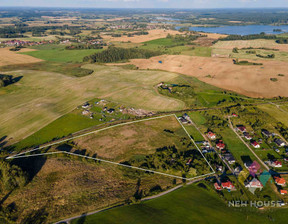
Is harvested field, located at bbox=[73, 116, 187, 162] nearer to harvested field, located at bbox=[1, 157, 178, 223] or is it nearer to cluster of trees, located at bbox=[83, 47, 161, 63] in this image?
harvested field, located at bbox=[1, 157, 178, 223]

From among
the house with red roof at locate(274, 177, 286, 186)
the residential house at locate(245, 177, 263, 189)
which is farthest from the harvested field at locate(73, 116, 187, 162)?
the house with red roof at locate(274, 177, 286, 186)

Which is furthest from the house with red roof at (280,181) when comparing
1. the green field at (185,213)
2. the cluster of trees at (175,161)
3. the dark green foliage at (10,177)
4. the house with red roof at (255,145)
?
the dark green foliage at (10,177)

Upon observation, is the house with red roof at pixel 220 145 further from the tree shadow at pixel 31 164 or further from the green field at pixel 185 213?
the tree shadow at pixel 31 164

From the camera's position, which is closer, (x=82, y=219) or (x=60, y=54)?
(x=82, y=219)

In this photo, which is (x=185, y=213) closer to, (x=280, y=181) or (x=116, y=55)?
(x=280, y=181)

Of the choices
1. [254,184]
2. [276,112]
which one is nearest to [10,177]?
[254,184]
